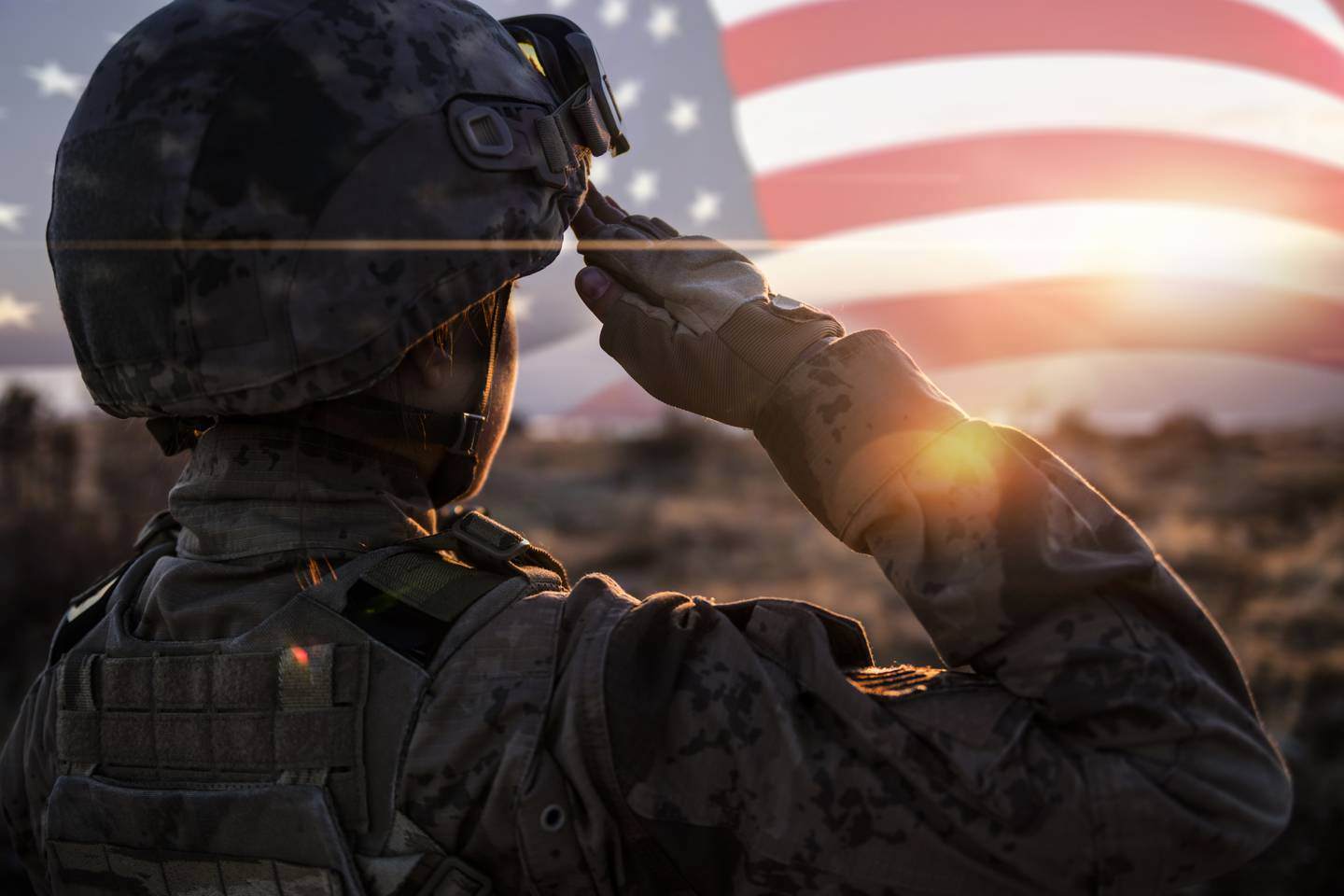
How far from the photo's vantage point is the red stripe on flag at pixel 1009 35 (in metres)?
7.62

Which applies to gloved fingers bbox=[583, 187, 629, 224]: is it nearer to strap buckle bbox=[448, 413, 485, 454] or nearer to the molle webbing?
strap buckle bbox=[448, 413, 485, 454]

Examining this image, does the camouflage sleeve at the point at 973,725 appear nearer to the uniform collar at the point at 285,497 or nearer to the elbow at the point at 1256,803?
the elbow at the point at 1256,803

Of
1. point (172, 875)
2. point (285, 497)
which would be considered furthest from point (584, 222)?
point (172, 875)

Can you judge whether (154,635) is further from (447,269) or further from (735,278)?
(735,278)

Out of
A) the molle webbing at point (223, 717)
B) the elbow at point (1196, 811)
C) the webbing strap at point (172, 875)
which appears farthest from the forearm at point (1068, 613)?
the webbing strap at point (172, 875)

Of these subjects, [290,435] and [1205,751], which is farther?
[290,435]

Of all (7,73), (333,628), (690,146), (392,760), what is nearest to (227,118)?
(333,628)

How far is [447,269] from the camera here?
1.49 metres

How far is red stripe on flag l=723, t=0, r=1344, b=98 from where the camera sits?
300 inches

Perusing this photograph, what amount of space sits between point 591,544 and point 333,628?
12.7 meters

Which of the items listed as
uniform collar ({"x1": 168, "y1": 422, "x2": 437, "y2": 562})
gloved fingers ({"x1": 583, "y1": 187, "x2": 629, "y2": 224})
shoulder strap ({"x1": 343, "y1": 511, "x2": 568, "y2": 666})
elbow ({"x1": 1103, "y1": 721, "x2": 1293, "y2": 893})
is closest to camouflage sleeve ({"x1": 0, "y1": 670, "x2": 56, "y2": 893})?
uniform collar ({"x1": 168, "y1": 422, "x2": 437, "y2": 562})

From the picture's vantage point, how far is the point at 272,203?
141 centimetres

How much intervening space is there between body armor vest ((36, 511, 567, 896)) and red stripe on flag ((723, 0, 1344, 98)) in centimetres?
710

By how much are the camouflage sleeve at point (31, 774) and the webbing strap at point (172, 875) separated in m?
0.16
